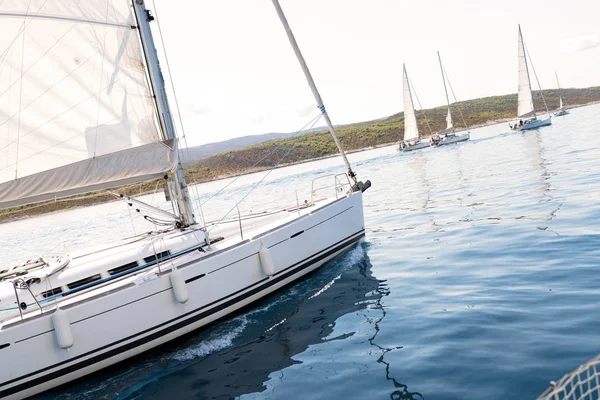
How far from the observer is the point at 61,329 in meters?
6.23

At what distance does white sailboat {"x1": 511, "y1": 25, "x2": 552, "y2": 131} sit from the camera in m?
54.0

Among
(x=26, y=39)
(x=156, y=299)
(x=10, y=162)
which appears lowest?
(x=156, y=299)

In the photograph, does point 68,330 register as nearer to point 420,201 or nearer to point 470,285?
point 470,285

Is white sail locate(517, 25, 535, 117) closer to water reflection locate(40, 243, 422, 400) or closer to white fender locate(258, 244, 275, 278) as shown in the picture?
water reflection locate(40, 243, 422, 400)

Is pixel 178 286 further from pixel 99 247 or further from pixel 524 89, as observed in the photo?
pixel 524 89

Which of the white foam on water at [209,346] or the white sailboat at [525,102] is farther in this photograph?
the white sailboat at [525,102]

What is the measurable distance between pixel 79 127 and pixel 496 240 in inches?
350

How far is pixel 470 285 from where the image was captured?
24.2 ft

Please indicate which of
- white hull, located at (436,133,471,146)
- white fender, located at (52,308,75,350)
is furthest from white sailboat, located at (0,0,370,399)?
white hull, located at (436,133,471,146)

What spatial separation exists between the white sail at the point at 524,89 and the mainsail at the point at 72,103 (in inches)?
2252

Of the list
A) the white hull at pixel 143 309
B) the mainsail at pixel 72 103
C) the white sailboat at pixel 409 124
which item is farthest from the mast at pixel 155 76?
the white sailboat at pixel 409 124

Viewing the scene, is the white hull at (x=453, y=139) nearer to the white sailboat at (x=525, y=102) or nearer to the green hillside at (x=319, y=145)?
the white sailboat at (x=525, y=102)

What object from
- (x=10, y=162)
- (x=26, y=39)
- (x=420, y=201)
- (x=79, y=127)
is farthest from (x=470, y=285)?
(x=420, y=201)

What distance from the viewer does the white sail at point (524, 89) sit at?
181 ft
